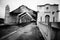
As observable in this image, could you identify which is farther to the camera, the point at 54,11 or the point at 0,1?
the point at 54,11

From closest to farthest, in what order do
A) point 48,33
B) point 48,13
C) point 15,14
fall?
point 48,33
point 48,13
point 15,14

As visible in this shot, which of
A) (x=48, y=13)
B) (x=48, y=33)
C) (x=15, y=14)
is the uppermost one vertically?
(x=48, y=13)

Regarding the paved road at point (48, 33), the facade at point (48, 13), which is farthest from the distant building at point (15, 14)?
the paved road at point (48, 33)

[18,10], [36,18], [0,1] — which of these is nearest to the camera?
[0,1]

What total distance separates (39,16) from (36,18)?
1461mm

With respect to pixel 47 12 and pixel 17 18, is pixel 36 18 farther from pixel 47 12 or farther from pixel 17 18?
pixel 17 18

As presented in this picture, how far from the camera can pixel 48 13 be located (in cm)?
1586

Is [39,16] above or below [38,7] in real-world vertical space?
below

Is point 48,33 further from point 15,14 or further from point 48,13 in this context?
point 15,14

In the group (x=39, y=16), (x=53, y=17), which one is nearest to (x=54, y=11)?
(x=53, y=17)

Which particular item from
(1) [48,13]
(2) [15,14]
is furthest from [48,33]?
(2) [15,14]

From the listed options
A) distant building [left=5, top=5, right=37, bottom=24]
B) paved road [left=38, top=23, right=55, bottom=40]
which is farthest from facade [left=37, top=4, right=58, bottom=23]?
paved road [left=38, top=23, right=55, bottom=40]

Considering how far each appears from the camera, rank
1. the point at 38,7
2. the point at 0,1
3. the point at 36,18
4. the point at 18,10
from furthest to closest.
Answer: the point at 38,7 → the point at 18,10 → the point at 36,18 → the point at 0,1

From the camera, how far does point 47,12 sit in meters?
15.9
